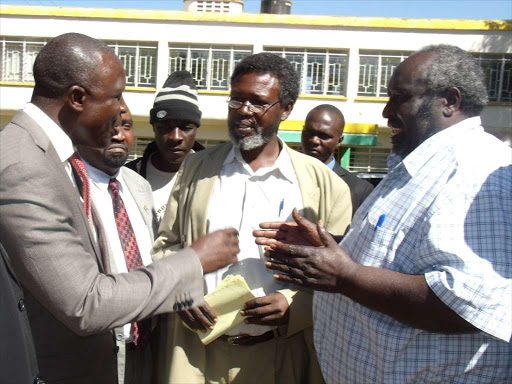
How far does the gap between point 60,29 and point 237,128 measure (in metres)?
21.7

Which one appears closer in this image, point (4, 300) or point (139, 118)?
point (4, 300)

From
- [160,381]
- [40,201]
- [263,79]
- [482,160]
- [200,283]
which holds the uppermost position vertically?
[263,79]

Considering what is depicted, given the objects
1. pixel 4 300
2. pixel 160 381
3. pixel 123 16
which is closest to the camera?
pixel 4 300

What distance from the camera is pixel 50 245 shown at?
2049 mm

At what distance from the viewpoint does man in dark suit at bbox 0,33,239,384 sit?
2.04 m

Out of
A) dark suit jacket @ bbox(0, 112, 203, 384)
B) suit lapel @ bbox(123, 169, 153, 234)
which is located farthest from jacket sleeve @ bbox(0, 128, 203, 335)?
suit lapel @ bbox(123, 169, 153, 234)

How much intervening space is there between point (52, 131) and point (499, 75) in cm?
2225

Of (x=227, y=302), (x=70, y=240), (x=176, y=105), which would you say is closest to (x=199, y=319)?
(x=227, y=302)

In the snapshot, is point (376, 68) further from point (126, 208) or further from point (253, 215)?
point (253, 215)

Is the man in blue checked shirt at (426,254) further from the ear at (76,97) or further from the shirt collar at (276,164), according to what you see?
the ear at (76,97)

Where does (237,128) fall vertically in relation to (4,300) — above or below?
above

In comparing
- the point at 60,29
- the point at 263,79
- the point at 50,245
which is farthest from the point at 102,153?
the point at 60,29

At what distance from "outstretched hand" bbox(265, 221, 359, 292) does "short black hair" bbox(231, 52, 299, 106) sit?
127cm

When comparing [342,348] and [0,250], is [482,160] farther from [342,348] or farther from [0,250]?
[0,250]
